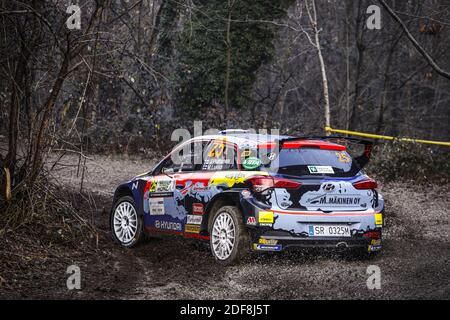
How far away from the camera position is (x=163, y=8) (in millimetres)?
30266

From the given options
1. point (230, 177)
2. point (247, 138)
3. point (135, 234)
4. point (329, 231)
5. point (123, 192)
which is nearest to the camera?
point (329, 231)

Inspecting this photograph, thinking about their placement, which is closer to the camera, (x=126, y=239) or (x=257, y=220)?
(x=257, y=220)

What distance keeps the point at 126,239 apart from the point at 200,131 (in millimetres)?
15298

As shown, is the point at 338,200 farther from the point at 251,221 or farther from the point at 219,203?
the point at 219,203

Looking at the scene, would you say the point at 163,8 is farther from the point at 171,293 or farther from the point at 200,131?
the point at 171,293

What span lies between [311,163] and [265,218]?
41.6 inches

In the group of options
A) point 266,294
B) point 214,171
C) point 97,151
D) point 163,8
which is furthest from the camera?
point 163,8

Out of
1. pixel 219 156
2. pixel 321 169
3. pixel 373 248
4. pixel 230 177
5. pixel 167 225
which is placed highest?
pixel 219 156

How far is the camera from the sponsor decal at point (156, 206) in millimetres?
11758

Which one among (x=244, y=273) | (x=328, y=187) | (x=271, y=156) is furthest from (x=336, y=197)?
(x=244, y=273)

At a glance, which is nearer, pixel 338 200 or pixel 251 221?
pixel 251 221

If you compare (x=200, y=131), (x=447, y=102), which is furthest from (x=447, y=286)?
(x=447, y=102)

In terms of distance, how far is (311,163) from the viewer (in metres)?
10.3

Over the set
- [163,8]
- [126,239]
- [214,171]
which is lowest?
[126,239]
